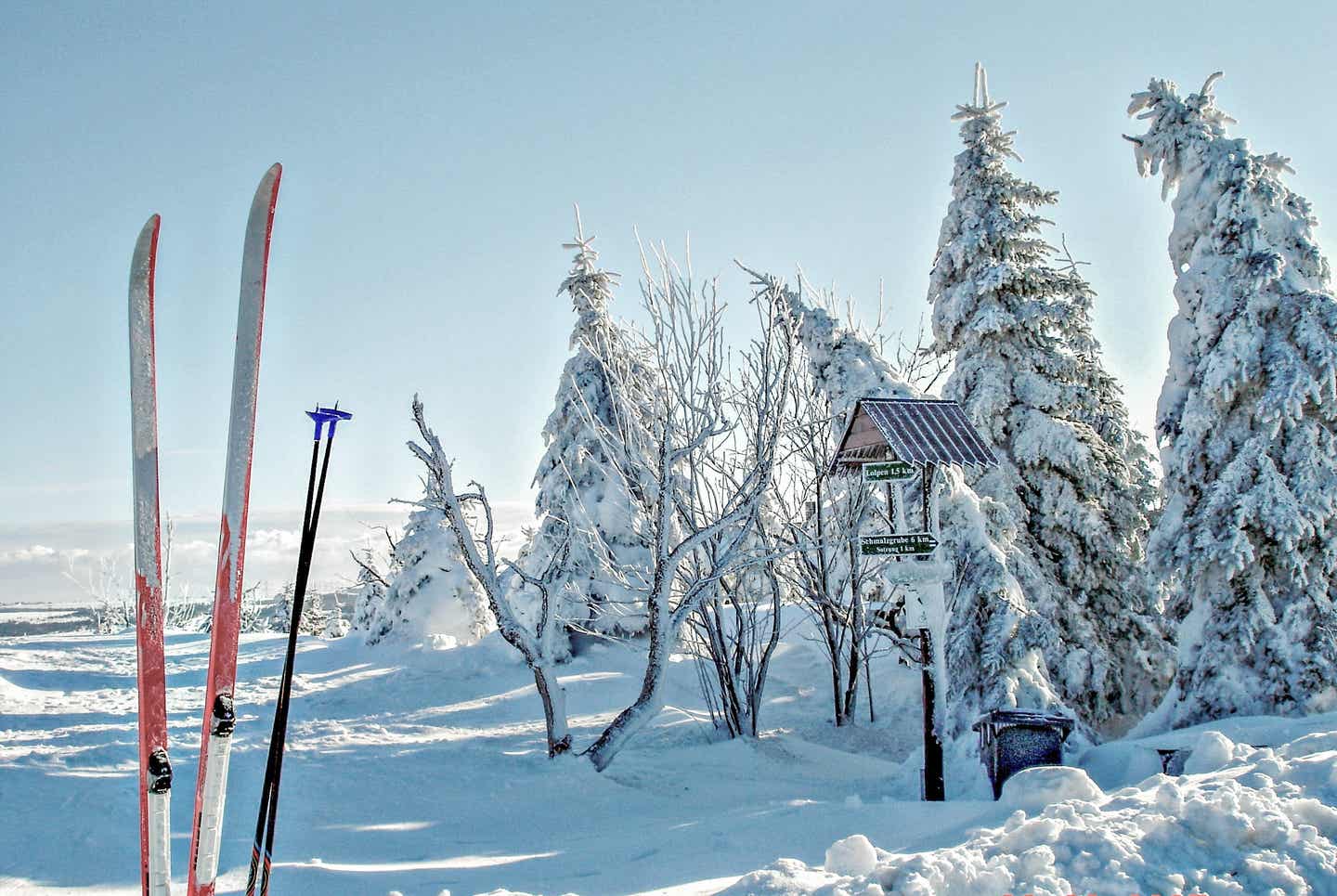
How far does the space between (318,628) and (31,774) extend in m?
33.4

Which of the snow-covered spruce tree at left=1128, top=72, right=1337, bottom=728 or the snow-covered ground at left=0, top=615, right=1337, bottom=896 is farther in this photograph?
the snow-covered spruce tree at left=1128, top=72, right=1337, bottom=728

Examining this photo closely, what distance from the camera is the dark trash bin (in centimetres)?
786

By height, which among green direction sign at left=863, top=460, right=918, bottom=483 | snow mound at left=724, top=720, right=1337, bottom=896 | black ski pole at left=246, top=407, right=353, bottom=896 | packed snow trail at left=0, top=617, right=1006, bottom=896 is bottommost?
packed snow trail at left=0, top=617, right=1006, bottom=896

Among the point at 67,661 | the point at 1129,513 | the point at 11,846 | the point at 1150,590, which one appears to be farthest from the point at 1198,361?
the point at 67,661

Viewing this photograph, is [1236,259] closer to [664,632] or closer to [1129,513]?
[1129,513]

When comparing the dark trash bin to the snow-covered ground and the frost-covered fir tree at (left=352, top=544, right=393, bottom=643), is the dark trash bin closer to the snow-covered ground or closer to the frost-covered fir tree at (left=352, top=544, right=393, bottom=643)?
the snow-covered ground

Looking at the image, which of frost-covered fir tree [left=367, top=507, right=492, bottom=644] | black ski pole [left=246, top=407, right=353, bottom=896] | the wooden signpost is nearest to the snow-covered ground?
the wooden signpost

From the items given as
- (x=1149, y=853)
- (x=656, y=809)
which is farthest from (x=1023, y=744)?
(x=1149, y=853)

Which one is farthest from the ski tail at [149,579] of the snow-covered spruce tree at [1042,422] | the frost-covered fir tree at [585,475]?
the frost-covered fir tree at [585,475]

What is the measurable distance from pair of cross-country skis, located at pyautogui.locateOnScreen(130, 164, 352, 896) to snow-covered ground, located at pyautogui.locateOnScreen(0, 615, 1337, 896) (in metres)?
2.51

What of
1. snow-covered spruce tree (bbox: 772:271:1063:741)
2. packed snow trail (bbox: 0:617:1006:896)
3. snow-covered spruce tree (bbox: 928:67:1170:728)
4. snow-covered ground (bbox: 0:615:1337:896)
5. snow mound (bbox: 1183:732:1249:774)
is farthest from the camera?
snow-covered spruce tree (bbox: 928:67:1170:728)

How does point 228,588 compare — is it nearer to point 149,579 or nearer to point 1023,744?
point 149,579

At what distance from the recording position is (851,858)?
4457 mm

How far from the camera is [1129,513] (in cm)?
1330
